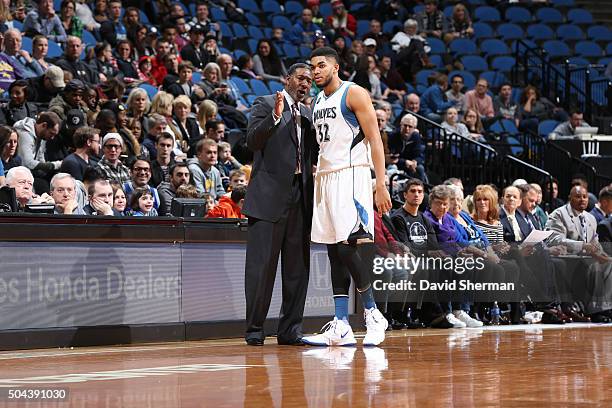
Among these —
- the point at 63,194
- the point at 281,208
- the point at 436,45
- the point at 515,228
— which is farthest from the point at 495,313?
the point at 436,45

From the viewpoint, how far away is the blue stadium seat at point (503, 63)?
20.1m

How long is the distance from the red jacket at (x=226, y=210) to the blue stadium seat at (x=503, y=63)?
1111cm

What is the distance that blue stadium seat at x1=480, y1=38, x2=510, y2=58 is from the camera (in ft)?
67.6

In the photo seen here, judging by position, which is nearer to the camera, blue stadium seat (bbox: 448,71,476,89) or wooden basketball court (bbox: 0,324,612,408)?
wooden basketball court (bbox: 0,324,612,408)

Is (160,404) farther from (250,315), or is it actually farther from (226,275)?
(226,275)

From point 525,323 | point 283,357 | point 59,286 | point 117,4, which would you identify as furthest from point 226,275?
point 117,4

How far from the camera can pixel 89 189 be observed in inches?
362

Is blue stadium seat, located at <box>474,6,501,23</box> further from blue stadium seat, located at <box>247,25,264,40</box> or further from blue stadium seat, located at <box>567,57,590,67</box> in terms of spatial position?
blue stadium seat, located at <box>247,25,264,40</box>

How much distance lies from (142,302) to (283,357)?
1.96 m

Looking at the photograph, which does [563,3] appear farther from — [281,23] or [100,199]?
[100,199]

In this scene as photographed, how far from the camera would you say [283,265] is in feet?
26.8

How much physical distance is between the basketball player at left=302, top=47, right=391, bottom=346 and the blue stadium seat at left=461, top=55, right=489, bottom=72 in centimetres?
1243

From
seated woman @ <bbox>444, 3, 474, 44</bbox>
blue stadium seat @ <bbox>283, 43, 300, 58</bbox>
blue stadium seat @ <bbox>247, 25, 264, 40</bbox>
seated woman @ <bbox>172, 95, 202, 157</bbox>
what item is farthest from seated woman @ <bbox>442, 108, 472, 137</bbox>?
seated woman @ <bbox>172, 95, 202, 157</bbox>

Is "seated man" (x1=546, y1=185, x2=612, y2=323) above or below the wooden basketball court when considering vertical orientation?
above
